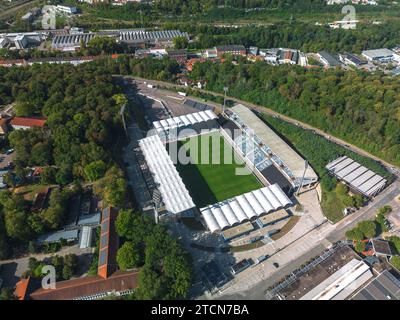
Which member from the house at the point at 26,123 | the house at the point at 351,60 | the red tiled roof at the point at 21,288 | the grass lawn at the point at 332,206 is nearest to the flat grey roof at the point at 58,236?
the red tiled roof at the point at 21,288

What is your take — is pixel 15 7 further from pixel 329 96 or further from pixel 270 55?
pixel 329 96

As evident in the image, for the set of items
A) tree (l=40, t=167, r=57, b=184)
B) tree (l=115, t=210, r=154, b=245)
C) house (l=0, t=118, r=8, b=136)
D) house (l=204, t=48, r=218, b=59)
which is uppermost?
house (l=204, t=48, r=218, b=59)

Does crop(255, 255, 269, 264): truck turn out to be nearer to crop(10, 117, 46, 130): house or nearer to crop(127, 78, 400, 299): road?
crop(127, 78, 400, 299): road

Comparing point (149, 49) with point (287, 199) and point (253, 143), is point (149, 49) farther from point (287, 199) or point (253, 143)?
point (287, 199)

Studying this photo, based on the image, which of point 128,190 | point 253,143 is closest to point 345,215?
point 253,143

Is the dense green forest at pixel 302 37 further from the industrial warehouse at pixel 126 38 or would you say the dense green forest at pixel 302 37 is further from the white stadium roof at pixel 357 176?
the white stadium roof at pixel 357 176

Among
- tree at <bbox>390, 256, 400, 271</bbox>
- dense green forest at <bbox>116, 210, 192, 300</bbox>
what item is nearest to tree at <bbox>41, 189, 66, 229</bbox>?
dense green forest at <bbox>116, 210, 192, 300</bbox>

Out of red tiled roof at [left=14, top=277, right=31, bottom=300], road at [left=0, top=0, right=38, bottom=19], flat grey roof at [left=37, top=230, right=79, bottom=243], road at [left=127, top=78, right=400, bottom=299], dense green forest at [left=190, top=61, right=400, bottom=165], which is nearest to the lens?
red tiled roof at [left=14, top=277, right=31, bottom=300]

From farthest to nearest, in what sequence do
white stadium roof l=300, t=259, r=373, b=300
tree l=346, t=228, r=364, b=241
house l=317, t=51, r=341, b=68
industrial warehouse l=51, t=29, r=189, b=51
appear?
industrial warehouse l=51, t=29, r=189, b=51
house l=317, t=51, r=341, b=68
tree l=346, t=228, r=364, b=241
white stadium roof l=300, t=259, r=373, b=300
